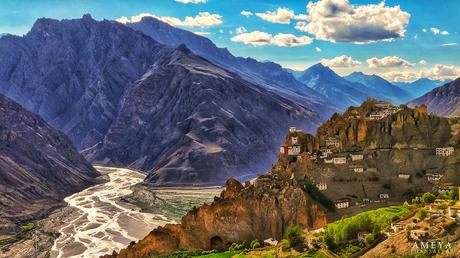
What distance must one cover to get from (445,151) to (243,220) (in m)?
42.6

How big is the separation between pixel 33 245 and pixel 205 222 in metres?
82.4

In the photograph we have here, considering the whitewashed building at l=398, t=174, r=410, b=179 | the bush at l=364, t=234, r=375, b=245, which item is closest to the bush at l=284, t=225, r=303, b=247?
the bush at l=364, t=234, r=375, b=245

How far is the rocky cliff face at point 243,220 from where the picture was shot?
104 metres

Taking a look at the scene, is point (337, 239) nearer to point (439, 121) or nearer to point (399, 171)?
point (399, 171)

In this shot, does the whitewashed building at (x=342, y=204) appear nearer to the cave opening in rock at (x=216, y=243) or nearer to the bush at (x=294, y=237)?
the cave opening in rock at (x=216, y=243)

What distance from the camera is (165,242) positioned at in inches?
4259

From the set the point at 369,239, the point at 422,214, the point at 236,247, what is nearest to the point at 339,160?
the point at 236,247

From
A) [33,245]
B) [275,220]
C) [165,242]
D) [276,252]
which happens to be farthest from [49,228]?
[276,252]

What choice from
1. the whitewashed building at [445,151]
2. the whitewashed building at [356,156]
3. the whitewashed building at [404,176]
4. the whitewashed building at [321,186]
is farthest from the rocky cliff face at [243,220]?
the whitewashed building at [445,151]

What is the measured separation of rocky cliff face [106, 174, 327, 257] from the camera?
103688 millimetres

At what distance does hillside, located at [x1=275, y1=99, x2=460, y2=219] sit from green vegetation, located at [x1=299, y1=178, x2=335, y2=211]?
55.1 inches

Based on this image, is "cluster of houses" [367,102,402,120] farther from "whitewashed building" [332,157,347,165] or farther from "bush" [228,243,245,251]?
"bush" [228,243,245,251]

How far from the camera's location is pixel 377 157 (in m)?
121

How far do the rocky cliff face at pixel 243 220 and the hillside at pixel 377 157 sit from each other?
20.7 ft
